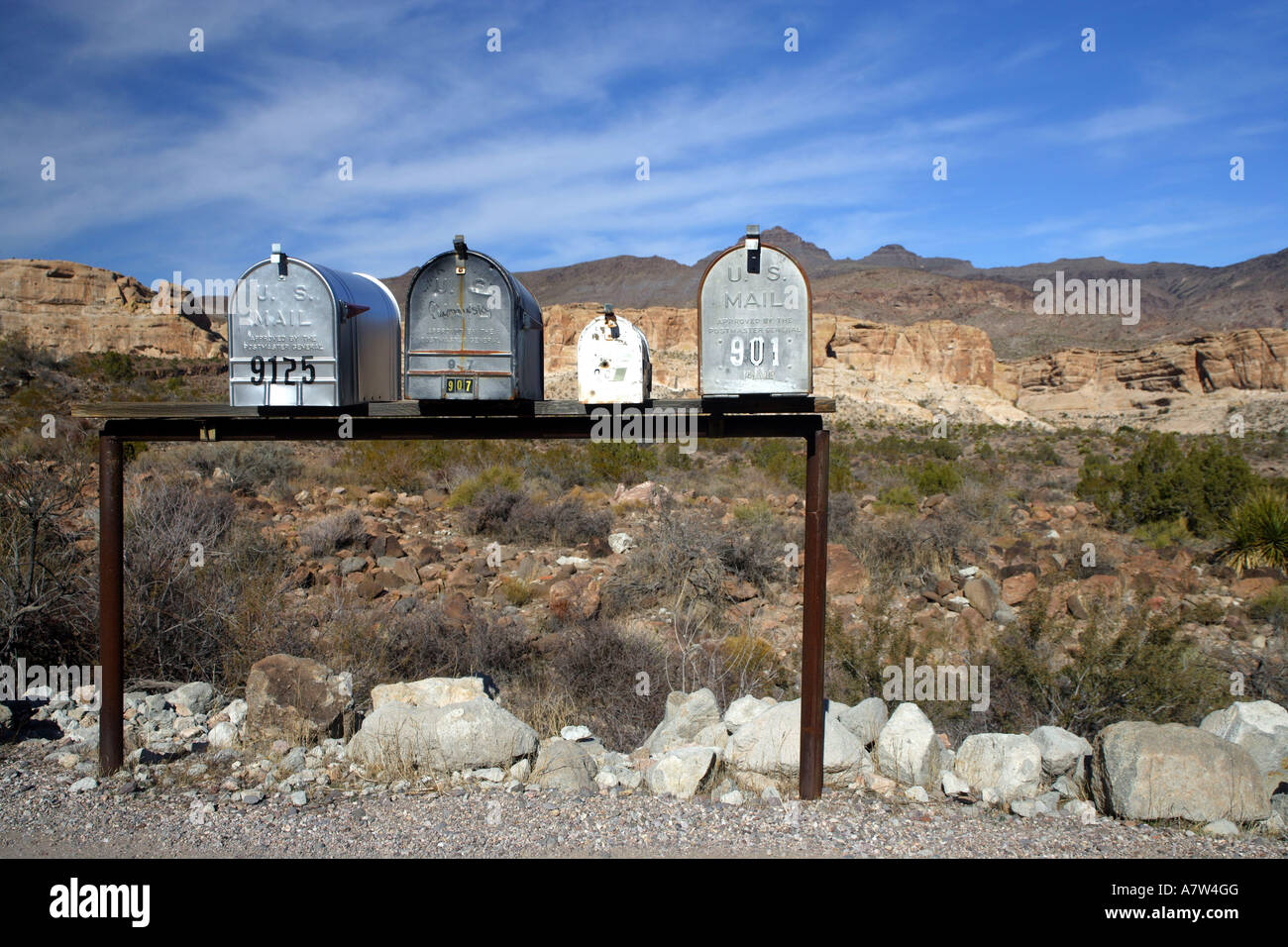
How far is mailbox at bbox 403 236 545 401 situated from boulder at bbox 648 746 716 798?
1.95 metres

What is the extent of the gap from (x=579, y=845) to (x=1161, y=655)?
4114 mm

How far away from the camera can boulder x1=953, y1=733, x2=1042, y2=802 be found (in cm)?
387

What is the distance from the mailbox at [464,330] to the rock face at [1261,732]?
4.20 meters

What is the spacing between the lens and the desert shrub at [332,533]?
32.1 feet

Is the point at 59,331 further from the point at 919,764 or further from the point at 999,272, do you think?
the point at 999,272

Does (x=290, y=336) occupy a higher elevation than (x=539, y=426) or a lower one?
higher

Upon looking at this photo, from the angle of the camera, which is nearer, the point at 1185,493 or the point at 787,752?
the point at 787,752

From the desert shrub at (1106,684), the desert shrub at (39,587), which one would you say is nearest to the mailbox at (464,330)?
the desert shrub at (39,587)

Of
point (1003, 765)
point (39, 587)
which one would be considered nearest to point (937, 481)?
point (1003, 765)

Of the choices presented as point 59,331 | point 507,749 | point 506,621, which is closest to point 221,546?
point 506,621

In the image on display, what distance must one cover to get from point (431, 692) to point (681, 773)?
170cm

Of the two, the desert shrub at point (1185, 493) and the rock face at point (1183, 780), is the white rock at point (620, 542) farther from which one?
the desert shrub at point (1185, 493)

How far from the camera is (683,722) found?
4.57 m

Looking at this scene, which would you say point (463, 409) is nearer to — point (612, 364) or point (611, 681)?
point (612, 364)
